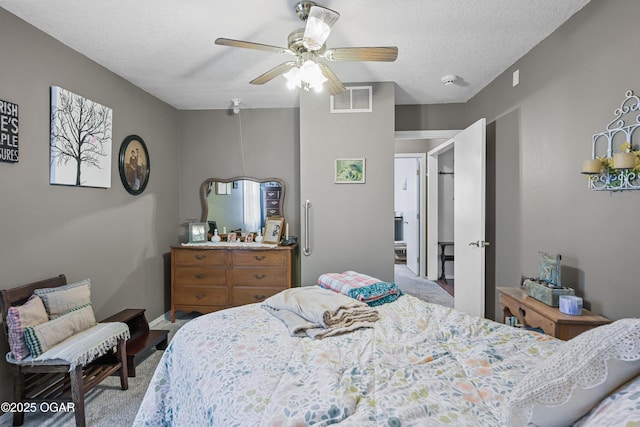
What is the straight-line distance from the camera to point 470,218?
3.26 meters

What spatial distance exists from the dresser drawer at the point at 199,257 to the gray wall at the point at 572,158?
2934 millimetres

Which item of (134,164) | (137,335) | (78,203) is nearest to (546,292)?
(137,335)

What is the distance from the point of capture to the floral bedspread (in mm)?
947

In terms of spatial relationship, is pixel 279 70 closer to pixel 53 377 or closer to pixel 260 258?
pixel 260 258

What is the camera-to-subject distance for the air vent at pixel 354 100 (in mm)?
3314

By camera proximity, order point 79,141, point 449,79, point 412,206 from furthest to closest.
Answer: point 412,206 < point 449,79 < point 79,141

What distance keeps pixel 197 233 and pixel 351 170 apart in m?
2.07

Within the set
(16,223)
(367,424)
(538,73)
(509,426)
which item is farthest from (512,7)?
(16,223)

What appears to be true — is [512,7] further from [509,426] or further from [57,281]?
[57,281]

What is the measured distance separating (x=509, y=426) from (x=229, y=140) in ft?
13.4

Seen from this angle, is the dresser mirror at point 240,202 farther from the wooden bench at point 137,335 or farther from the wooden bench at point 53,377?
the wooden bench at point 53,377

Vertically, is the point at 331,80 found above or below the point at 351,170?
above

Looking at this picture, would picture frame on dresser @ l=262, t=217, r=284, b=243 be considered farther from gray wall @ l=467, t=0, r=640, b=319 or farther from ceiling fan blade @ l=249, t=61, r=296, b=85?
gray wall @ l=467, t=0, r=640, b=319

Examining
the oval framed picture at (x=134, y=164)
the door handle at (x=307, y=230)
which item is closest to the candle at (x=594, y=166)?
the door handle at (x=307, y=230)
